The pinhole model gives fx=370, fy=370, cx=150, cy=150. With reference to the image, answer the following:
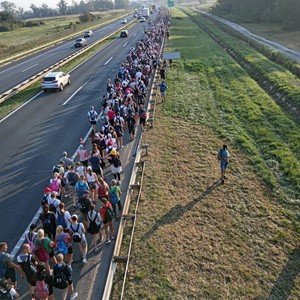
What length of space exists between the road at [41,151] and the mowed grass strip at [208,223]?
1171 millimetres

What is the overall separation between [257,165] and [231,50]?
118 feet

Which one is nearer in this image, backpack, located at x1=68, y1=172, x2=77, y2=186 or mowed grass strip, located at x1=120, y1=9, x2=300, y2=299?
mowed grass strip, located at x1=120, y1=9, x2=300, y2=299

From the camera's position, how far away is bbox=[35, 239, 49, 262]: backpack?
9578 mm

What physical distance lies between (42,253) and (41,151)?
30.2 ft

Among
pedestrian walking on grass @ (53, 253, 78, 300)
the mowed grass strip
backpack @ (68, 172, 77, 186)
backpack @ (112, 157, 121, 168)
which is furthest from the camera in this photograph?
backpack @ (112, 157, 121, 168)

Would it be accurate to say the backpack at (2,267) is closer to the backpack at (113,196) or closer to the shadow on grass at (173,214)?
the backpack at (113,196)

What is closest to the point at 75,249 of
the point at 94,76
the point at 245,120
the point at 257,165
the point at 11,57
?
the point at 257,165

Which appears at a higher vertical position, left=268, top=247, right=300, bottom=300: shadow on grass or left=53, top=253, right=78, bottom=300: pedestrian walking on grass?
left=53, top=253, right=78, bottom=300: pedestrian walking on grass

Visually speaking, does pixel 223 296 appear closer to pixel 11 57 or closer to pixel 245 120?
pixel 245 120

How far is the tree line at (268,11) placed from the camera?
7225 cm

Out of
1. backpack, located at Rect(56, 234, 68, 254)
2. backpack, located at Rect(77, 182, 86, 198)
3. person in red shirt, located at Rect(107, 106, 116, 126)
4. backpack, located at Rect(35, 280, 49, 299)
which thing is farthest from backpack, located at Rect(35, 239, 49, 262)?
person in red shirt, located at Rect(107, 106, 116, 126)

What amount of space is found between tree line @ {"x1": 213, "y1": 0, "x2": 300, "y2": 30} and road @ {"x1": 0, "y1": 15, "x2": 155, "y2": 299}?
53868 mm

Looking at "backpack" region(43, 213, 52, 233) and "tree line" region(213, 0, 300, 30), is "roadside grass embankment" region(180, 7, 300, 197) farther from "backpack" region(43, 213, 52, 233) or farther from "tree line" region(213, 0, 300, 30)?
"tree line" region(213, 0, 300, 30)

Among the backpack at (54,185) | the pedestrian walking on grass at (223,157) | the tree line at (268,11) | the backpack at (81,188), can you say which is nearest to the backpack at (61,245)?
the backpack at (81,188)
